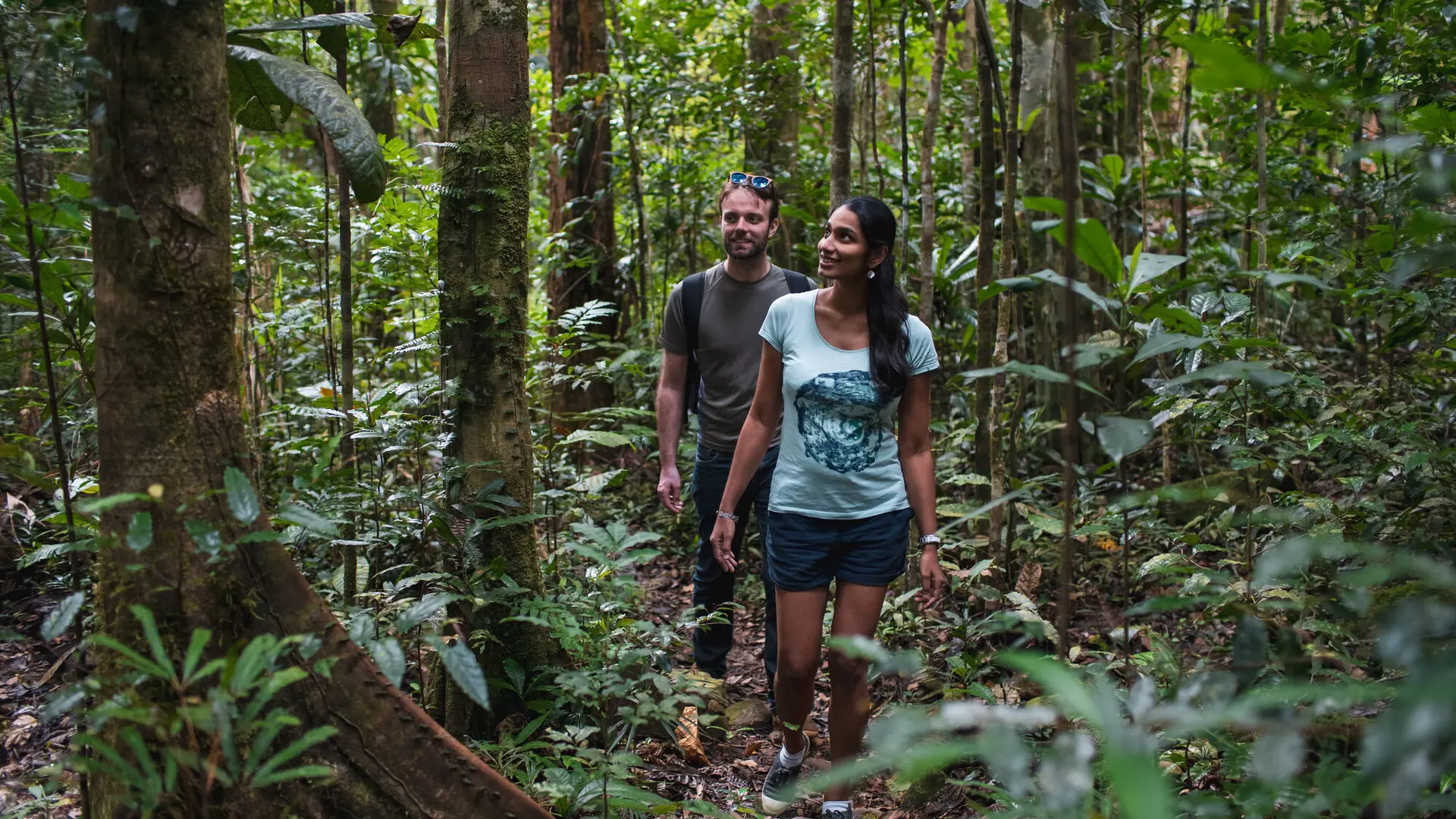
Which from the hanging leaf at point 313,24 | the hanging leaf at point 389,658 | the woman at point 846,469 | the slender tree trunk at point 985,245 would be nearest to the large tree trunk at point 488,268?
the hanging leaf at point 313,24

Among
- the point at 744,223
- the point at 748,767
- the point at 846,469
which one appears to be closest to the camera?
the point at 846,469

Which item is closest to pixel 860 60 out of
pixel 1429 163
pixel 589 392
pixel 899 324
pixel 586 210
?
pixel 586 210

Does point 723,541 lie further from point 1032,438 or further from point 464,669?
point 1032,438

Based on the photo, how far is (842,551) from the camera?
325cm

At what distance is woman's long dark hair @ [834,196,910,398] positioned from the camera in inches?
127

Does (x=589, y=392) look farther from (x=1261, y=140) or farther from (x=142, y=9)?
(x=142, y=9)

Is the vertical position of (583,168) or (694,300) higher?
(583,168)

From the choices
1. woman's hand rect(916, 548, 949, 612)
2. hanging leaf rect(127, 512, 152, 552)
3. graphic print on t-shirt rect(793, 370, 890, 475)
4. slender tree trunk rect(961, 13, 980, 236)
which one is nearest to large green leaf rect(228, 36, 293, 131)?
hanging leaf rect(127, 512, 152, 552)

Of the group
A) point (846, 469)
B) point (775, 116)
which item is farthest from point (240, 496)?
point (775, 116)

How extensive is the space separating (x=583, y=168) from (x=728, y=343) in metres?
4.43

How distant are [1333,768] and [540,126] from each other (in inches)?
322

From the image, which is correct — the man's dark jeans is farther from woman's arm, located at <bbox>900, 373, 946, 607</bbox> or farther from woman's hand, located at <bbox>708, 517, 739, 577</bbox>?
woman's arm, located at <bbox>900, 373, 946, 607</bbox>

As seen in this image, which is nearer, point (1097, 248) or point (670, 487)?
point (1097, 248)

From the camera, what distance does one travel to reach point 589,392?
8.08 metres
